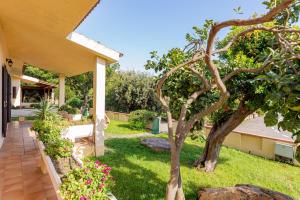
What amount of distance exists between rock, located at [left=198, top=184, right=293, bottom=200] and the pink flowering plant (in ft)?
9.95

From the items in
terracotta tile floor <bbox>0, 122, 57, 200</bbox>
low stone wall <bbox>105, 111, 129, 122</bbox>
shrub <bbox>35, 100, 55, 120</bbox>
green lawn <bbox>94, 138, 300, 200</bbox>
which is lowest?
green lawn <bbox>94, 138, 300, 200</bbox>

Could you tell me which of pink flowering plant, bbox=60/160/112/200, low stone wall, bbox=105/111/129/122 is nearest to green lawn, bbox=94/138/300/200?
pink flowering plant, bbox=60/160/112/200

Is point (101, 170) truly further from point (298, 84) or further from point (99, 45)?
point (99, 45)

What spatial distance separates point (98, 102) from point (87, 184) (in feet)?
16.8

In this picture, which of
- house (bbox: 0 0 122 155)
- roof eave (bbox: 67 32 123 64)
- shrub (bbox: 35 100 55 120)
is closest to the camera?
house (bbox: 0 0 122 155)

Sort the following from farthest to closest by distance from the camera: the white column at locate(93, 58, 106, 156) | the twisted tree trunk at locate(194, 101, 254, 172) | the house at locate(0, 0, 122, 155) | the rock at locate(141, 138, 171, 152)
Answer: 1. the rock at locate(141, 138, 171, 152)
2. the white column at locate(93, 58, 106, 156)
3. the twisted tree trunk at locate(194, 101, 254, 172)
4. the house at locate(0, 0, 122, 155)

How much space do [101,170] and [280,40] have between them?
3.45m

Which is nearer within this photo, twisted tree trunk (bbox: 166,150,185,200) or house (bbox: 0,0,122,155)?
twisted tree trunk (bbox: 166,150,185,200)

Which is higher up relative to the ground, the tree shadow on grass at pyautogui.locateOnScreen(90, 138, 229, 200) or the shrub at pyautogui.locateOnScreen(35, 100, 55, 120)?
the shrub at pyautogui.locateOnScreen(35, 100, 55, 120)

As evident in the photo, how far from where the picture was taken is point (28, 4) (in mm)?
4051

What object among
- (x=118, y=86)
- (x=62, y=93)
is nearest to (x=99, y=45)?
(x=62, y=93)

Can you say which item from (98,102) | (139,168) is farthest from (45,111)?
(139,168)

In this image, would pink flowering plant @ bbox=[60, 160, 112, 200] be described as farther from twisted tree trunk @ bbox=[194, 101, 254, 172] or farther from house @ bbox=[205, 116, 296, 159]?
house @ bbox=[205, 116, 296, 159]

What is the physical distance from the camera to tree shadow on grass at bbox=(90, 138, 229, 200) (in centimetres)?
516
